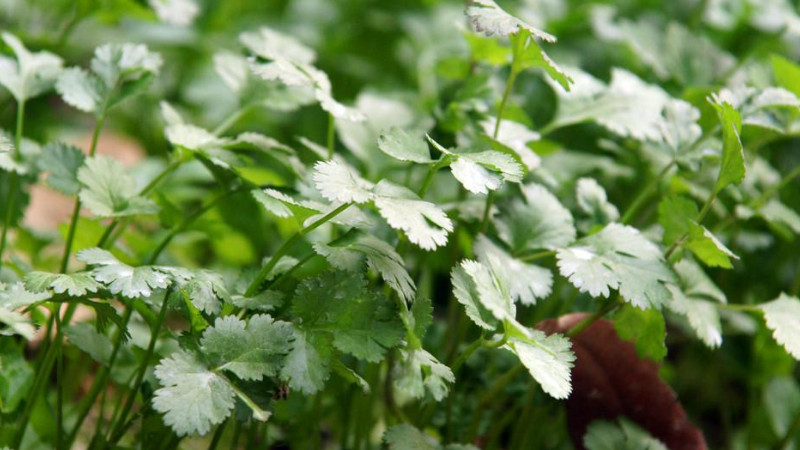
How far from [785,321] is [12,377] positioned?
2.71 feet

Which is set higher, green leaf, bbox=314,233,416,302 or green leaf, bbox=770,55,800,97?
green leaf, bbox=770,55,800,97

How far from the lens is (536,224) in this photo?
0.96 m

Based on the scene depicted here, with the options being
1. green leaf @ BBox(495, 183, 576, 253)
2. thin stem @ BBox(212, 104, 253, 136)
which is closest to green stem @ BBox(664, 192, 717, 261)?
green leaf @ BBox(495, 183, 576, 253)

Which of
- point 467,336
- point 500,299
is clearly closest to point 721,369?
point 467,336

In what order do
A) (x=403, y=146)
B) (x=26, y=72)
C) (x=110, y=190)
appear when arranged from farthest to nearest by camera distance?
(x=26, y=72) → (x=110, y=190) → (x=403, y=146)

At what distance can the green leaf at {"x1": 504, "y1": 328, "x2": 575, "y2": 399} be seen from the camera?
0.73 m

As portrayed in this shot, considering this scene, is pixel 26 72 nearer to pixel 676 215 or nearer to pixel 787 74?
pixel 676 215

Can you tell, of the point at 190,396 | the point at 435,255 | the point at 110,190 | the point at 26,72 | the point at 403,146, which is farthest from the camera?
the point at 435,255

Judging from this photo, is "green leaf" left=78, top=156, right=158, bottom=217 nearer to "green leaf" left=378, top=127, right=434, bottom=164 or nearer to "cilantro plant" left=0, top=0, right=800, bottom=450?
"cilantro plant" left=0, top=0, right=800, bottom=450

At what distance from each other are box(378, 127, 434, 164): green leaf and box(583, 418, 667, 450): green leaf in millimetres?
401

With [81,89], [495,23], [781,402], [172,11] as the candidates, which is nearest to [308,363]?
[495,23]

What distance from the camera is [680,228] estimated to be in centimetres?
90

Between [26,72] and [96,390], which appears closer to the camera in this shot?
[96,390]

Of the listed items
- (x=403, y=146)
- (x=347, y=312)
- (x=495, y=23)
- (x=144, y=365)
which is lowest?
(x=144, y=365)
